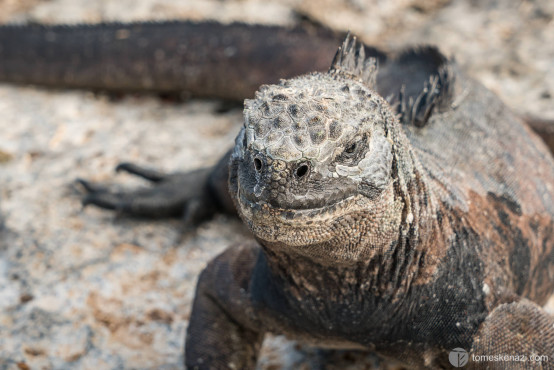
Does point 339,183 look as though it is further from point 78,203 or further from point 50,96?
point 50,96

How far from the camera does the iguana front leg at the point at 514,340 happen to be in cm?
241

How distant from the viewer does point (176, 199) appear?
4.07 meters

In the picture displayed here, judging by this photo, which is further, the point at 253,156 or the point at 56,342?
the point at 56,342

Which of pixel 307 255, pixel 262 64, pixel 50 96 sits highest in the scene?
pixel 307 255

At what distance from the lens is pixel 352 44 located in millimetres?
2445

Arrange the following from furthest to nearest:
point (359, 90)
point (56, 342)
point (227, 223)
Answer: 1. point (227, 223)
2. point (56, 342)
3. point (359, 90)

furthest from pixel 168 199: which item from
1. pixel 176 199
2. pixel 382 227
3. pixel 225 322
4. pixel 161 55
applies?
pixel 382 227

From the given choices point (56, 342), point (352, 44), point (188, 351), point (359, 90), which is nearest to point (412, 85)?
point (352, 44)

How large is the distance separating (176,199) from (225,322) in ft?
4.19

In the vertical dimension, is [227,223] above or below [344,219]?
below

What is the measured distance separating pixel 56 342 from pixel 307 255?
1596mm

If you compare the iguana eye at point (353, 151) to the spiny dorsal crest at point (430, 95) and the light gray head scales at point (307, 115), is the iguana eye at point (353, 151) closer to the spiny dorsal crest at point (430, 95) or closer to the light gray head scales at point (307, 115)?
the light gray head scales at point (307, 115)

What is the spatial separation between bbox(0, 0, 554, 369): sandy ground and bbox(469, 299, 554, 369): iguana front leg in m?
0.90

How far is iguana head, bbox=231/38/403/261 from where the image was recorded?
5.90 feet
